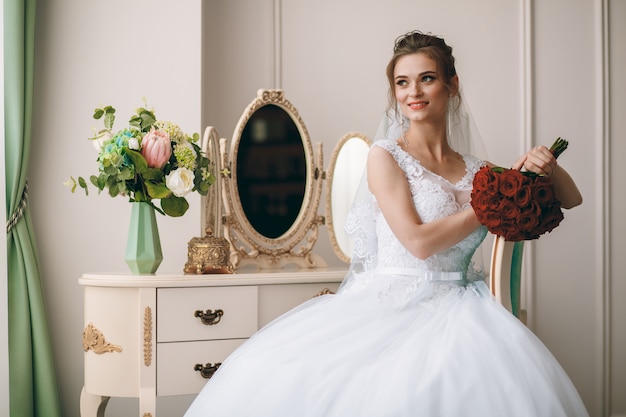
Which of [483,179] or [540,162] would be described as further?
[540,162]

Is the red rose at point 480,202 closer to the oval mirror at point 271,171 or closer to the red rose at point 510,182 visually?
the red rose at point 510,182

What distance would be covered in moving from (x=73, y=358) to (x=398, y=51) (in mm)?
2075

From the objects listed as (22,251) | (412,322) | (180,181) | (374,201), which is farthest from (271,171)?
(412,322)

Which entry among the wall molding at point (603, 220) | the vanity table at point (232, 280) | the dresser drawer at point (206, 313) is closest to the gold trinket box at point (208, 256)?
the vanity table at point (232, 280)

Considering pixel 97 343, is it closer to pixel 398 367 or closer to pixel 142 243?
pixel 142 243

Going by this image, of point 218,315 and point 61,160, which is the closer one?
point 218,315

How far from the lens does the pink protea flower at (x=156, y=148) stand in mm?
2750

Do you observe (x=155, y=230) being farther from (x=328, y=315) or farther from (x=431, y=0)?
(x=431, y=0)

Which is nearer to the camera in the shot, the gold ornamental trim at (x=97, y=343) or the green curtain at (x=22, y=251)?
the gold ornamental trim at (x=97, y=343)

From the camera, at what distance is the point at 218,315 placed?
273cm

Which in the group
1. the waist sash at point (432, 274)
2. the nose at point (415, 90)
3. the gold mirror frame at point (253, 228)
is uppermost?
the nose at point (415, 90)

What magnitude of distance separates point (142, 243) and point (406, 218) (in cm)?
116

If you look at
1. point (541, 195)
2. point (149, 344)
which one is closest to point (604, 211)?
point (541, 195)

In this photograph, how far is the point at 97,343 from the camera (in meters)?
2.68
